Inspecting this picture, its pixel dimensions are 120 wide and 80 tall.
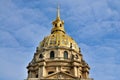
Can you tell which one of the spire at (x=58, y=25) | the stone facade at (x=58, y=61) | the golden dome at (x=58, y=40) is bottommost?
the stone facade at (x=58, y=61)

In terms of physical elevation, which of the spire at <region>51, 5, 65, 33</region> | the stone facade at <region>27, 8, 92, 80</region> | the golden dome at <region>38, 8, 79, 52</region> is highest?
the spire at <region>51, 5, 65, 33</region>

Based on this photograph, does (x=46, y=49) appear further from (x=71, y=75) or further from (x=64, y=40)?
(x=71, y=75)

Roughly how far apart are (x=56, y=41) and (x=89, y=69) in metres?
9.66

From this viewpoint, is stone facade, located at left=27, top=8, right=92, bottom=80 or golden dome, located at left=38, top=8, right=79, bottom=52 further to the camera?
golden dome, located at left=38, top=8, right=79, bottom=52

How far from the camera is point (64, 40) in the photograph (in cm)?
7362

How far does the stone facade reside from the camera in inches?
2589

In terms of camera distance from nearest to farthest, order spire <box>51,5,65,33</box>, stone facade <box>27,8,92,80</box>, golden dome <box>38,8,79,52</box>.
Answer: stone facade <box>27,8,92,80</box> → golden dome <box>38,8,79,52</box> → spire <box>51,5,65,33</box>

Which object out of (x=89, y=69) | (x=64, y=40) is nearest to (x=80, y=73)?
(x=89, y=69)

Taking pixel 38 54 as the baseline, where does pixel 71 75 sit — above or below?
below

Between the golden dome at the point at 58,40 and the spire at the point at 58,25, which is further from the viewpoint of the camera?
the spire at the point at 58,25

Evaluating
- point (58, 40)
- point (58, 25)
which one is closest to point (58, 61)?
point (58, 40)

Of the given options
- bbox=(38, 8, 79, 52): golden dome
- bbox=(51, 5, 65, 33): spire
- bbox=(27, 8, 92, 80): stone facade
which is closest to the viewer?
bbox=(27, 8, 92, 80): stone facade

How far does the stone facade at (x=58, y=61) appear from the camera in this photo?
65.8 metres

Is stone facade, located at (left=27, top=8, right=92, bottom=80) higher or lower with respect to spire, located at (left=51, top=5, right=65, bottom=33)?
lower
